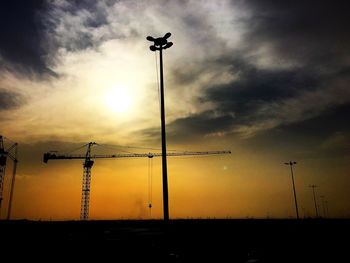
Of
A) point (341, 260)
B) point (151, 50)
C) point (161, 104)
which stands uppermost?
point (151, 50)

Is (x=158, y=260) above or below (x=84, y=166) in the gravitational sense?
below

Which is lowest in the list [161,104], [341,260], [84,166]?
Result: [341,260]

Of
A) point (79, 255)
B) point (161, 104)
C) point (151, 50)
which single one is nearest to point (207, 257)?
point (79, 255)

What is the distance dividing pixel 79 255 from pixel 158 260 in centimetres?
496

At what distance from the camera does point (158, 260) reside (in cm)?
1338

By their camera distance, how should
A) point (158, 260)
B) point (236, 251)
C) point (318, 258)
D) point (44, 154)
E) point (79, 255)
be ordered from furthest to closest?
point (44, 154) < point (236, 251) < point (79, 255) < point (318, 258) < point (158, 260)

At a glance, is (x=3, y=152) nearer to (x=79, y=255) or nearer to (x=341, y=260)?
(x=79, y=255)

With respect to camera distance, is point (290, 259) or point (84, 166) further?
point (84, 166)

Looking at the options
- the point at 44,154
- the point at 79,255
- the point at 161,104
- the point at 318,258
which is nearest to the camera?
the point at 318,258

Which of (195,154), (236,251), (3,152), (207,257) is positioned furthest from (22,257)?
(3,152)

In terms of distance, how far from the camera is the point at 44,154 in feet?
482

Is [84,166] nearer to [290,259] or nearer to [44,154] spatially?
[44,154]

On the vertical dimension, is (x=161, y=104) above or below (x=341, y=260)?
above

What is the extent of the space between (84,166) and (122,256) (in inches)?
5494
